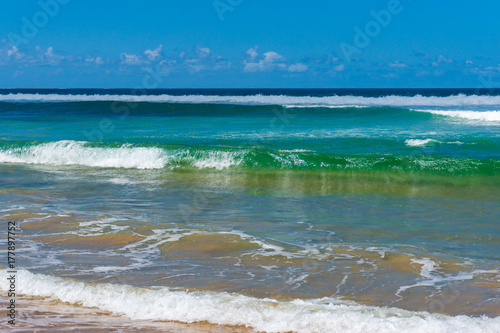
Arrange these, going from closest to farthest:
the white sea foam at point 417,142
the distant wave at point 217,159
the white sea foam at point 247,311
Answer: the white sea foam at point 247,311
the distant wave at point 217,159
the white sea foam at point 417,142

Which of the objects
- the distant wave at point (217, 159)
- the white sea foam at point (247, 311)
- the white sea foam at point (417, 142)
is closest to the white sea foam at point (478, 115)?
the white sea foam at point (417, 142)

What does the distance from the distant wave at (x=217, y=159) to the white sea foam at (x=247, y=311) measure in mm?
7554

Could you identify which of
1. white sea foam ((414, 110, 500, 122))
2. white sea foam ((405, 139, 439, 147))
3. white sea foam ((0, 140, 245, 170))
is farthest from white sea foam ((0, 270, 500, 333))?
white sea foam ((414, 110, 500, 122))

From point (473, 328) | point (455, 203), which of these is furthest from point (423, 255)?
point (455, 203)

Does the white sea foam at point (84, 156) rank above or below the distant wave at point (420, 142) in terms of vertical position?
below

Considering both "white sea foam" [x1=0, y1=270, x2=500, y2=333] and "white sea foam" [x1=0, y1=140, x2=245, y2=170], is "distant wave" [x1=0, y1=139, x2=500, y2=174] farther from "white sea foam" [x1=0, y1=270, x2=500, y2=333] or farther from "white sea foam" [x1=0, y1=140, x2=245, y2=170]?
"white sea foam" [x1=0, y1=270, x2=500, y2=333]

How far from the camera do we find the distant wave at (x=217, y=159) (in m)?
10.8

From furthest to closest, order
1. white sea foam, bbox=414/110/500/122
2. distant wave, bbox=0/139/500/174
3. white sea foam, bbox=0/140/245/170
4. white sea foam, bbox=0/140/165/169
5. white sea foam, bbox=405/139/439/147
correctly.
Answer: white sea foam, bbox=414/110/500/122 < white sea foam, bbox=405/139/439/147 < white sea foam, bbox=0/140/165/169 < white sea foam, bbox=0/140/245/170 < distant wave, bbox=0/139/500/174

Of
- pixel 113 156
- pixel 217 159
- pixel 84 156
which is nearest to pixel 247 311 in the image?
pixel 217 159

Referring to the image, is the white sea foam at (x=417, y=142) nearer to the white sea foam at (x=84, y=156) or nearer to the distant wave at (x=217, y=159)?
the distant wave at (x=217, y=159)

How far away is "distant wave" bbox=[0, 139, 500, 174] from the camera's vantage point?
1078 cm

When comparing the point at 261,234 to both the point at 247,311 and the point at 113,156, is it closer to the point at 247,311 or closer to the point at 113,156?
the point at 247,311

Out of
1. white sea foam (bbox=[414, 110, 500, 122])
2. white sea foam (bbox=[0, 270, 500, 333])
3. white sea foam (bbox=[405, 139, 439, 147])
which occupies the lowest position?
white sea foam (bbox=[0, 270, 500, 333])

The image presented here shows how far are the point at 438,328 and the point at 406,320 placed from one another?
20 cm
